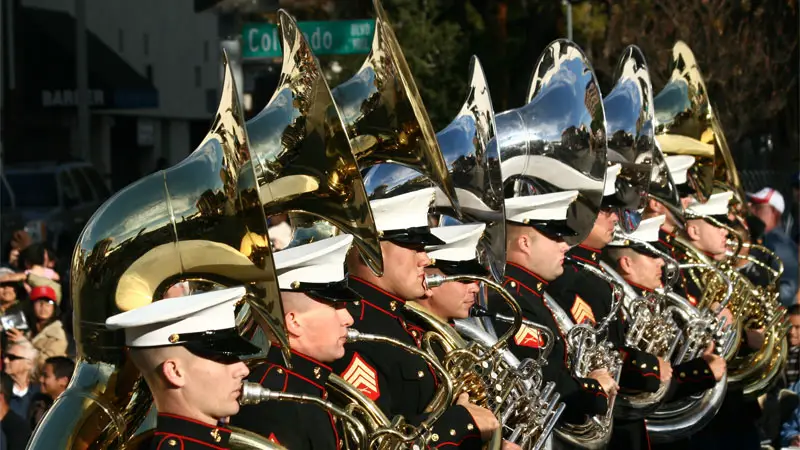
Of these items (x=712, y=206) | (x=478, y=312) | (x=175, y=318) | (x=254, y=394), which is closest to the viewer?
(x=175, y=318)

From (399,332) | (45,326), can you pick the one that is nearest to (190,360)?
(399,332)

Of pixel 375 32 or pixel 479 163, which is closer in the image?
pixel 375 32

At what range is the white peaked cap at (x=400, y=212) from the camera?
16.7ft

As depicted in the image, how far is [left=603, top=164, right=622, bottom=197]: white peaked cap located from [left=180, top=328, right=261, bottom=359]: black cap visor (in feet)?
11.3

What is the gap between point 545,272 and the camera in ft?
20.4

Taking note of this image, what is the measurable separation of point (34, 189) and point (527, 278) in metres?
10.0

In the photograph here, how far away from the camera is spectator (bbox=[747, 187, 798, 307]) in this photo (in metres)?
12.4

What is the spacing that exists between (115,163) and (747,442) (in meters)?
14.1

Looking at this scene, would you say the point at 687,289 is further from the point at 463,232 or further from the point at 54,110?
the point at 54,110

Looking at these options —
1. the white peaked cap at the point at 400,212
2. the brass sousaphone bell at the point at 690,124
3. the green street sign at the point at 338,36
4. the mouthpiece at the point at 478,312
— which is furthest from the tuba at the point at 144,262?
the green street sign at the point at 338,36

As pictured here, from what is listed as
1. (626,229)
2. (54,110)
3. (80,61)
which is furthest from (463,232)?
(54,110)

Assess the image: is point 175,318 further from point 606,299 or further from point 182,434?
point 606,299

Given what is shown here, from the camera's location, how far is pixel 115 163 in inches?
851

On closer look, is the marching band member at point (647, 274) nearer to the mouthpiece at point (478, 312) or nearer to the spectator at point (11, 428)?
the mouthpiece at point (478, 312)
